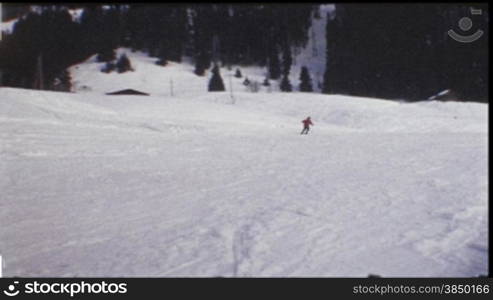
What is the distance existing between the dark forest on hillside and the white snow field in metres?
38.5

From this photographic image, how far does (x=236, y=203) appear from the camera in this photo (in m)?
10.8

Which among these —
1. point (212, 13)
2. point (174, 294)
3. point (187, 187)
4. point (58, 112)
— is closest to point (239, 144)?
point (187, 187)

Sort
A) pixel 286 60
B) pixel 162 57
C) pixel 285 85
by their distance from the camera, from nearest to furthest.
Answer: pixel 285 85 < pixel 162 57 < pixel 286 60

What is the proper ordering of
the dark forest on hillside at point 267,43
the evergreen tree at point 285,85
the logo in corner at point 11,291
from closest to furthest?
the logo in corner at point 11,291, the dark forest on hillside at point 267,43, the evergreen tree at point 285,85

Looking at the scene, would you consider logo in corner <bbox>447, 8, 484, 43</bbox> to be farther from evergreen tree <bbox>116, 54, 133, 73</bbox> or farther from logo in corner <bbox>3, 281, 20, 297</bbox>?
evergreen tree <bbox>116, 54, 133, 73</bbox>

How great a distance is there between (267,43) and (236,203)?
84798 mm

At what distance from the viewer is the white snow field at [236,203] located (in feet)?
24.7

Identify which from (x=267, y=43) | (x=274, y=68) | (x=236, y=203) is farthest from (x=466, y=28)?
(x=267, y=43)

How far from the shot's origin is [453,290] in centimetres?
521

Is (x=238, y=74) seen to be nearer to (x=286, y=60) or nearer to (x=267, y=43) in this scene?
(x=286, y=60)

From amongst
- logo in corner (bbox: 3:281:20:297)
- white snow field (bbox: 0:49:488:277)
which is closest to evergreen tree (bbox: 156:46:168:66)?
white snow field (bbox: 0:49:488:277)

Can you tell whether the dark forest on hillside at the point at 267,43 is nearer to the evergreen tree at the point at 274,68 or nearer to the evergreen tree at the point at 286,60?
the evergreen tree at the point at 274,68

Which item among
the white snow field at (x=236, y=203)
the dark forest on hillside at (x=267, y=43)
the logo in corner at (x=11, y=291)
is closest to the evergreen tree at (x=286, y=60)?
the dark forest on hillside at (x=267, y=43)

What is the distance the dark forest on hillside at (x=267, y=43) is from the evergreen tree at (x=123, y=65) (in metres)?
3.32
